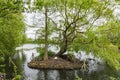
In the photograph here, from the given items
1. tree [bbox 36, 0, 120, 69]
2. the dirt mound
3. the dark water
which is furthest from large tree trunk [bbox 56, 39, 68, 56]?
the dark water

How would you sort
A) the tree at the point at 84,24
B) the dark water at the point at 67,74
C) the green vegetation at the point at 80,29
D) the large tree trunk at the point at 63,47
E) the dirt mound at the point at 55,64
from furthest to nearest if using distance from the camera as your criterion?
the large tree trunk at the point at 63,47 < the dirt mound at the point at 55,64 < the tree at the point at 84,24 < the green vegetation at the point at 80,29 < the dark water at the point at 67,74

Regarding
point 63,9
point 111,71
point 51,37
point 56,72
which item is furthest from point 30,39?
point 111,71

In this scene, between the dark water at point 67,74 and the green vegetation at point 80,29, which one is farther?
Result: the green vegetation at point 80,29

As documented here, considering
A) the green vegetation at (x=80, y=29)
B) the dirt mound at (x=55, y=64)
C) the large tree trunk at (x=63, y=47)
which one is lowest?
the dirt mound at (x=55, y=64)

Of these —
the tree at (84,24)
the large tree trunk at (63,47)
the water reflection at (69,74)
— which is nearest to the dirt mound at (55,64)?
the water reflection at (69,74)

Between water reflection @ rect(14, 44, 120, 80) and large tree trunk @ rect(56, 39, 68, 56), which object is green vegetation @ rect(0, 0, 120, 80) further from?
water reflection @ rect(14, 44, 120, 80)

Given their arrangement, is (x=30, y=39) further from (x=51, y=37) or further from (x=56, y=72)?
(x=56, y=72)

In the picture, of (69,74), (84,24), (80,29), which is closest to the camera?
(69,74)

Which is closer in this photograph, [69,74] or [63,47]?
[69,74]

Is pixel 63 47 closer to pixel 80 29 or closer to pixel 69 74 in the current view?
pixel 80 29

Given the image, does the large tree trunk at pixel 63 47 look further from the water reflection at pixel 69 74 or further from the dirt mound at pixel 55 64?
the water reflection at pixel 69 74

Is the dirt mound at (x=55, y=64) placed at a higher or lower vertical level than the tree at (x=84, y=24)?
lower

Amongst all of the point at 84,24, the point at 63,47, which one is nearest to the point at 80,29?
the point at 84,24

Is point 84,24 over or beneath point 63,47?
over
